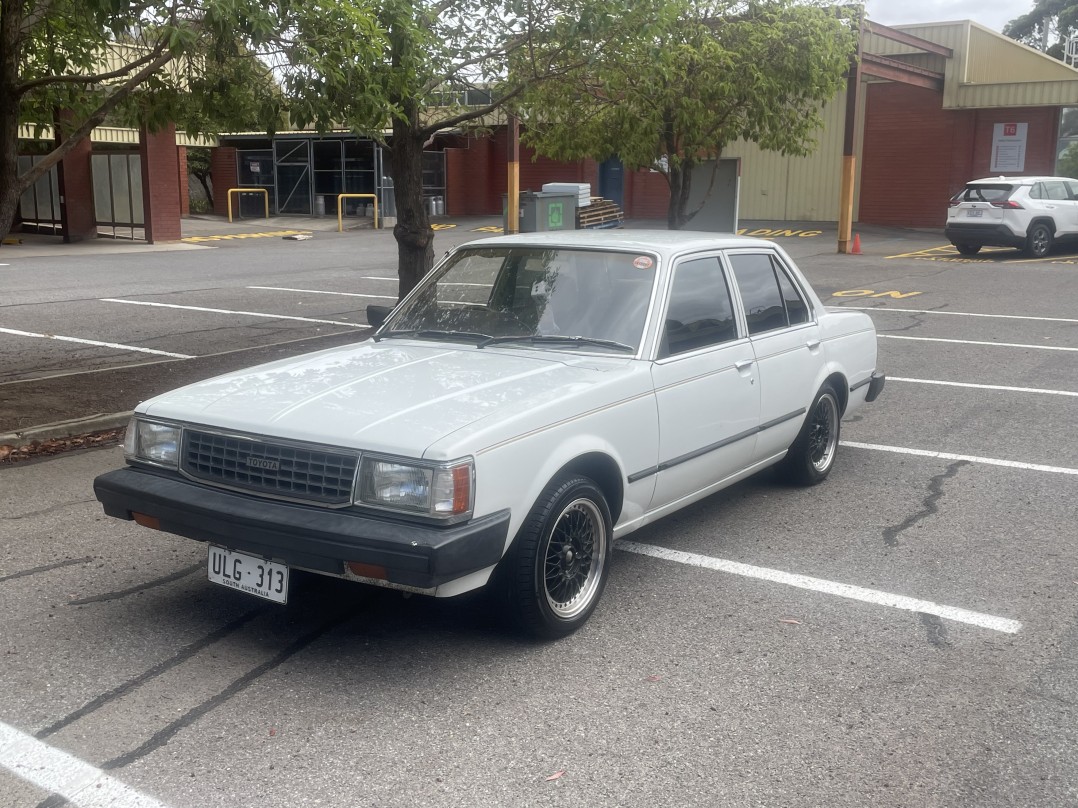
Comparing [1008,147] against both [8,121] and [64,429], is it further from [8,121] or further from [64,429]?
[64,429]

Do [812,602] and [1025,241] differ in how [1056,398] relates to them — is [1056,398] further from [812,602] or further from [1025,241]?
[1025,241]

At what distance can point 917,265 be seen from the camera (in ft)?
71.2

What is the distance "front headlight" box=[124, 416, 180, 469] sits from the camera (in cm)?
438

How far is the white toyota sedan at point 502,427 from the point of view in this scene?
3.90 m

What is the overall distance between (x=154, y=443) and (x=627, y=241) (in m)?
2.45

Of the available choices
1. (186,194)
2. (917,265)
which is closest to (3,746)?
(917,265)

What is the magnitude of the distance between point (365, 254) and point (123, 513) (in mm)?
21159

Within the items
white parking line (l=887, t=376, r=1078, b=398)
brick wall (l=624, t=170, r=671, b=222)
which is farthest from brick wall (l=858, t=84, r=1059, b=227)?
white parking line (l=887, t=376, r=1078, b=398)

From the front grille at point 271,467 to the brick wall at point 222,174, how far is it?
118 feet

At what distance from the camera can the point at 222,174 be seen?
129 feet

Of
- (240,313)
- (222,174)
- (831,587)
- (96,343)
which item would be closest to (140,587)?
(831,587)

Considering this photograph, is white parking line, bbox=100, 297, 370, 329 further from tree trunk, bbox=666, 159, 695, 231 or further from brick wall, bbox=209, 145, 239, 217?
brick wall, bbox=209, 145, 239, 217

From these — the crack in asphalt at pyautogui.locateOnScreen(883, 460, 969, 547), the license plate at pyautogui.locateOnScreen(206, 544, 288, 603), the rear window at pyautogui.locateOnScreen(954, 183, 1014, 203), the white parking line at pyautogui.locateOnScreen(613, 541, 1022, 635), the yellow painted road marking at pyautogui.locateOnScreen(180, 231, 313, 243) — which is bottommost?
the white parking line at pyautogui.locateOnScreen(613, 541, 1022, 635)

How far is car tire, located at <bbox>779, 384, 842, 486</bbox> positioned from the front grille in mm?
3158
